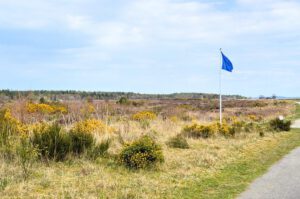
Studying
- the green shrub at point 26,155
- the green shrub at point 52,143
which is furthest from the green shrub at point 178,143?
the green shrub at point 26,155

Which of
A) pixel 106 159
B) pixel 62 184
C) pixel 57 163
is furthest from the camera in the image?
pixel 106 159

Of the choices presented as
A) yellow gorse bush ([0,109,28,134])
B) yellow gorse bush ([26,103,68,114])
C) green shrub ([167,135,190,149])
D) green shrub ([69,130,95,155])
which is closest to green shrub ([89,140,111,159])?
green shrub ([69,130,95,155])

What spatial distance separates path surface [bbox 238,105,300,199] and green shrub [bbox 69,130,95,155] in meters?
4.95

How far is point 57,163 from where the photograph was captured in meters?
10.9

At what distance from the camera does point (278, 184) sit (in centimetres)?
930

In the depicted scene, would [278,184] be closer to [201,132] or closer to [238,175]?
[238,175]

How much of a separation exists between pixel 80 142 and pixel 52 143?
0.95m

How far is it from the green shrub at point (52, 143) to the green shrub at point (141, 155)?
161 cm

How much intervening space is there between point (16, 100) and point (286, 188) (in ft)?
35.2

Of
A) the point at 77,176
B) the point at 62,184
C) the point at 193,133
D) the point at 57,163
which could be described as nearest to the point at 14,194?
the point at 62,184

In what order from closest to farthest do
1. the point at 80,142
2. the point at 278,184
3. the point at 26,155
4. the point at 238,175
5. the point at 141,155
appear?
the point at 278,184, the point at 26,155, the point at 238,175, the point at 141,155, the point at 80,142

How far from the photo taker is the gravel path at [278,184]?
819 centimetres

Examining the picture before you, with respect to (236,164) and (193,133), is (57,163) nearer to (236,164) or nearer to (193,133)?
(236,164)

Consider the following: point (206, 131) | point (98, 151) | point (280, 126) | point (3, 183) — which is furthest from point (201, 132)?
point (3, 183)
